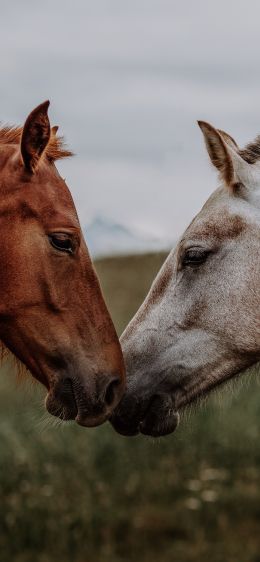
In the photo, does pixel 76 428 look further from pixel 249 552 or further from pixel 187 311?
pixel 187 311

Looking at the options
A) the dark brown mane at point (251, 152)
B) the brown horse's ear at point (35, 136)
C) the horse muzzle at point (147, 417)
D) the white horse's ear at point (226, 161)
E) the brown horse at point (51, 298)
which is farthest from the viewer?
the dark brown mane at point (251, 152)

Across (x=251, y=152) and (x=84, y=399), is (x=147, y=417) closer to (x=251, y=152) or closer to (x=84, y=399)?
(x=84, y=399)

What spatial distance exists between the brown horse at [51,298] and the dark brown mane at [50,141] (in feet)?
0.50

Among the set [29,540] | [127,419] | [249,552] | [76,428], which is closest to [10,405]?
[76,428]

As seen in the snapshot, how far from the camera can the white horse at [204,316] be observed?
4.87 metres

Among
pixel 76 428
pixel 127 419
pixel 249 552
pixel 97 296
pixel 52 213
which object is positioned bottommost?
pixel 249 552

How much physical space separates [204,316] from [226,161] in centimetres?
91

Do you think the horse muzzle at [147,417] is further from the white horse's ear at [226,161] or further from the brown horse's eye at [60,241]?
the white horse's ear at [226,161]

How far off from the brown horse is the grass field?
539cm

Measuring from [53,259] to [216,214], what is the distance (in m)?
1.13

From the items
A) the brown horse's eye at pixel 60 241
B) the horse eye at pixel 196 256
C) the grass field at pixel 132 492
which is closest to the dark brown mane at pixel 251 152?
the horse eye at pixel 196 256

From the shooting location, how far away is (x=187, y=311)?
4973 millimetres

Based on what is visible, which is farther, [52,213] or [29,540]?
[29,540]

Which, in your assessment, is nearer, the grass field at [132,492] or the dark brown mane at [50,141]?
the dark brown mane at [50,141]
